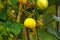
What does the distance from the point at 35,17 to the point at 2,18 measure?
12 cm

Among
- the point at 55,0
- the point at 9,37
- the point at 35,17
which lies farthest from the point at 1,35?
the point at 55,0

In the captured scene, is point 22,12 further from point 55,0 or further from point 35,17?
point 55,0

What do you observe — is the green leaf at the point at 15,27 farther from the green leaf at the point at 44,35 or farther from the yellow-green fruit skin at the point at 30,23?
the green leaf at the point at 44,35

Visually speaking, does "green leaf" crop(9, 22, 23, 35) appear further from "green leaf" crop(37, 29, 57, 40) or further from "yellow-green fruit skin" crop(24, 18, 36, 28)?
"green leaf" crop(37, 29, 57, 40)

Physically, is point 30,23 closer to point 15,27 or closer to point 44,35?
point 15,27

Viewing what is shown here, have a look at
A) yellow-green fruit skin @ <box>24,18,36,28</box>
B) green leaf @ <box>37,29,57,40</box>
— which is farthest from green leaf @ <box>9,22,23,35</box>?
green leaf @ <box>37,29,57,40</box>

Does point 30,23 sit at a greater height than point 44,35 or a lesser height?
greater

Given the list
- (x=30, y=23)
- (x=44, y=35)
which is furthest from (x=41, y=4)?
(x=44, y=35)

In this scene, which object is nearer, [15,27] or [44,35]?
[15,27]

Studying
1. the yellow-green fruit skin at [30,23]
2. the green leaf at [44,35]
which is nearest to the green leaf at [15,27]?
the yellow-green fruit skin at [30,23]

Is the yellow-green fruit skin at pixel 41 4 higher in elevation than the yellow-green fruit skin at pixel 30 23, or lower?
higher

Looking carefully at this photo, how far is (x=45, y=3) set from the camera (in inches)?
30.3

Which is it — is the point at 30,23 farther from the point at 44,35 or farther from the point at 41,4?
the point at 44,35

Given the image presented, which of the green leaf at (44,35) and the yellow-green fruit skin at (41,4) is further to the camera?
the green leaf at (44,35)
